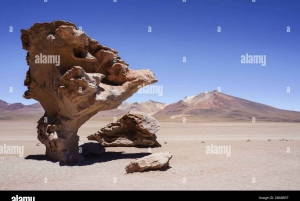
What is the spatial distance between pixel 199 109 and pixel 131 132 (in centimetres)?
9767

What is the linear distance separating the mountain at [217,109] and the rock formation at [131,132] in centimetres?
8594

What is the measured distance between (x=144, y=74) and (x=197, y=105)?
358 ft

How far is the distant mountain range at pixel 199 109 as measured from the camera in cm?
10700

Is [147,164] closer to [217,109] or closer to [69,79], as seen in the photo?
[69,79]

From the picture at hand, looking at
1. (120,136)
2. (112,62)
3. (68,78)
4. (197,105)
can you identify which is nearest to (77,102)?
(68,78)

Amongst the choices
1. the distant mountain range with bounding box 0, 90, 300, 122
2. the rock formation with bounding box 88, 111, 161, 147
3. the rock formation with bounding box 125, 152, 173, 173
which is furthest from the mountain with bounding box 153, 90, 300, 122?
the rock formation with bounding box 125, 152, 173, 173

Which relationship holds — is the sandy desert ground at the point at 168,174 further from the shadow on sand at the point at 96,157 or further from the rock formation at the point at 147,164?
the rock formation at the point at 147,164

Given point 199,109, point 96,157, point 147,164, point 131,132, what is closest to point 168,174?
point 147,164

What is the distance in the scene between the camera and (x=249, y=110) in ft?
382

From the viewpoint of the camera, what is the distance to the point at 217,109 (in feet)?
373

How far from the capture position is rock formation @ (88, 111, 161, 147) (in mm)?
17188

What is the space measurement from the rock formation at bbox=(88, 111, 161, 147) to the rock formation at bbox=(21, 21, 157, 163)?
144 inches

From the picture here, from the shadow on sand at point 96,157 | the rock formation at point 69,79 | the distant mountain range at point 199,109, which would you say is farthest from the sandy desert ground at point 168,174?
the distant mountain range at point 199,109
